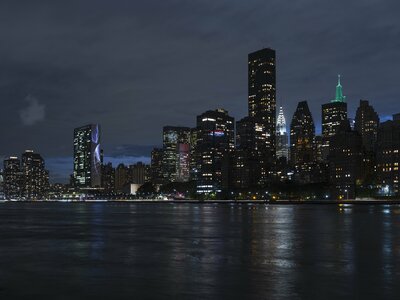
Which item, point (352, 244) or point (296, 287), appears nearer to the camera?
point (296, 287)

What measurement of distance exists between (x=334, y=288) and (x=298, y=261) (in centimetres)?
967

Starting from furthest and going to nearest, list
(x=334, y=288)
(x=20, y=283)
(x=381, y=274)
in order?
(x=381, y=274), (x=20, y=283), (x=334, y=288)

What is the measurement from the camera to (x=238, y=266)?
3159 cm

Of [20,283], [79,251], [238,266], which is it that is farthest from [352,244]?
[20,283]

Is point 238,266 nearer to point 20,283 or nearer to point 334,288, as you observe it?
point 334,288

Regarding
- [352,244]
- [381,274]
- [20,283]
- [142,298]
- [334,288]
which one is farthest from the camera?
[352,244]

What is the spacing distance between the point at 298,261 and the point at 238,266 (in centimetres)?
446

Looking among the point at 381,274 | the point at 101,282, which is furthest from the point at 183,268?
the point at 381,274

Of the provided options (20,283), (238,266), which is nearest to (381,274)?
(238,266)

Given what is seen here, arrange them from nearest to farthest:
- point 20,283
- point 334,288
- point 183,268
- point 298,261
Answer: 1. point 334,288
2. point 20,283
3. point 183,268
4. point 298,261

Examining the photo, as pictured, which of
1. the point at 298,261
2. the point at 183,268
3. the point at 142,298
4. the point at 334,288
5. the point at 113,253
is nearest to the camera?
the point at 142,298

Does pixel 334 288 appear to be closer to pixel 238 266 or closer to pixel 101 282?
pixel 238 266

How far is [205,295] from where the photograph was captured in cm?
2294

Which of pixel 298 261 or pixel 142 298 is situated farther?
pixel 298 261
